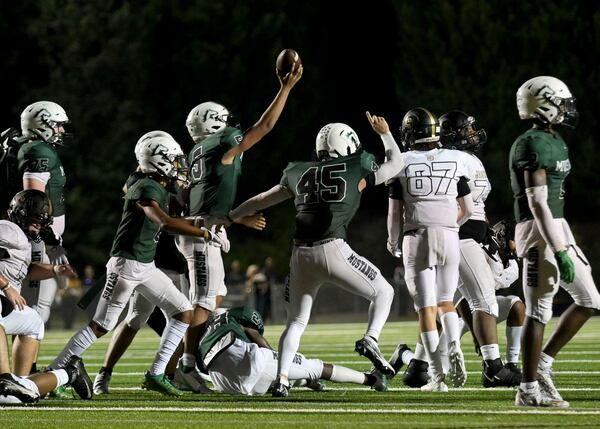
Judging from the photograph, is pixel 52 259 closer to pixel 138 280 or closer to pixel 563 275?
pixel 138 280

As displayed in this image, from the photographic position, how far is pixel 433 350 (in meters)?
10.5

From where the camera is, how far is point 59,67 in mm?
34969

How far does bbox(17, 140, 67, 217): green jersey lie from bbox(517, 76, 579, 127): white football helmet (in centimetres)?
403

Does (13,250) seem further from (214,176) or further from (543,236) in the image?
(543,236)

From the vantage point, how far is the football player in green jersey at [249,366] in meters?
10.4

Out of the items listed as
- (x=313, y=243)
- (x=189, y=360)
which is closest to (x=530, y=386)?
(x=313, y=243)

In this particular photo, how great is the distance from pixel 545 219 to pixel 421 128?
208 centimetres

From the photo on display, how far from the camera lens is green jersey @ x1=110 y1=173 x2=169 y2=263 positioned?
1077 centimetres

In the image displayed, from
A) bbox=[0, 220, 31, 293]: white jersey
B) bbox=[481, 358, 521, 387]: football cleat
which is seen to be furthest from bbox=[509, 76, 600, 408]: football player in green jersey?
bbox=[0, 220, 31, 293]: white jersey

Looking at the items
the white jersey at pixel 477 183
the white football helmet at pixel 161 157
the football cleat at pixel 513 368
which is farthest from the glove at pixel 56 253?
the football cleat at pixel 513 368

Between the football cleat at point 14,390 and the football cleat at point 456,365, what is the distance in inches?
115

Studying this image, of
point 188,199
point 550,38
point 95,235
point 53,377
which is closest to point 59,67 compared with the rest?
point 95,235

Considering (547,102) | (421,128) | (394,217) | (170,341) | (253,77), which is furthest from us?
(253,77)

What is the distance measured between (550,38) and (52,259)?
25.1 m
